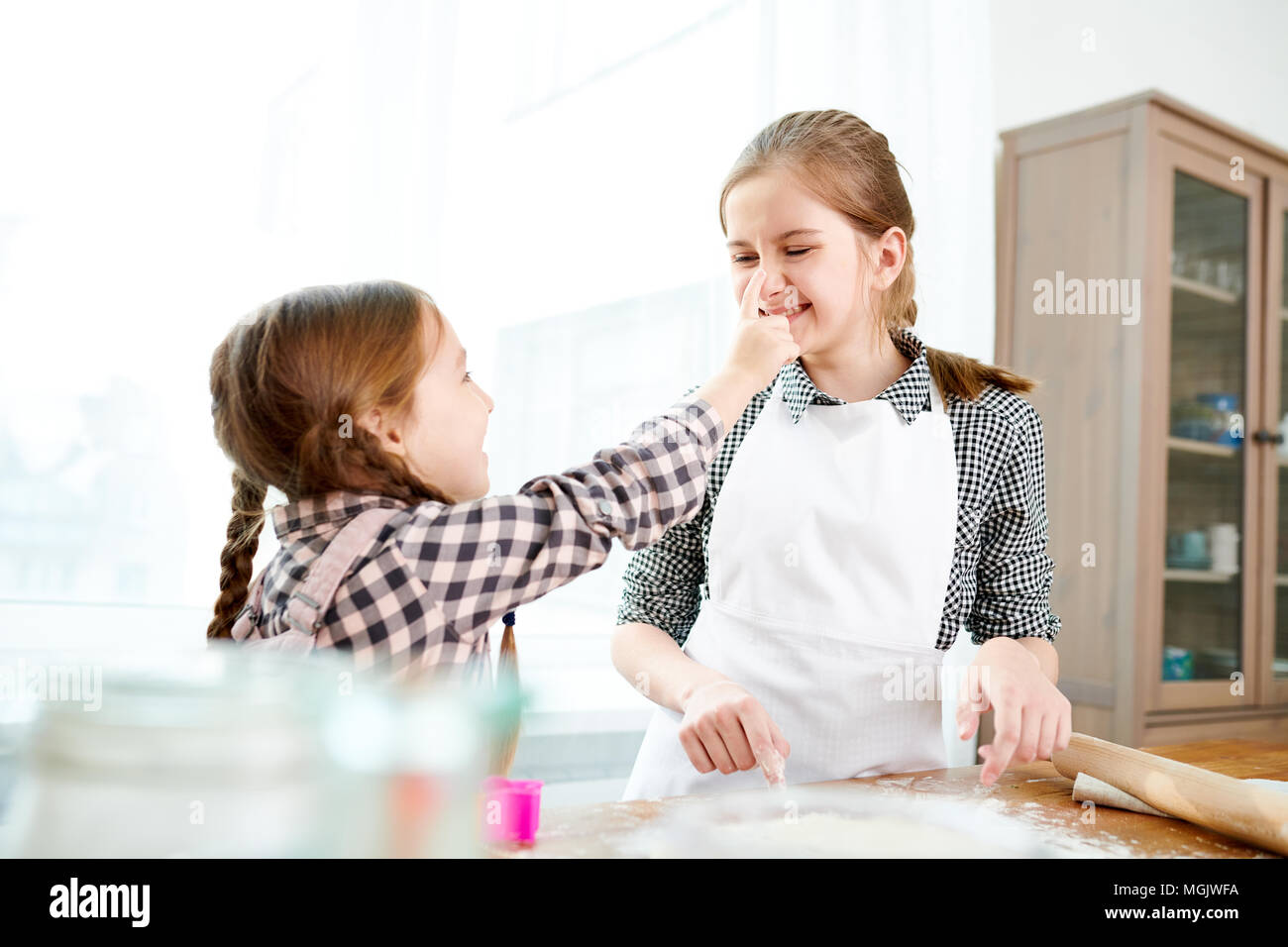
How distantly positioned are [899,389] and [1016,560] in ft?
0.77

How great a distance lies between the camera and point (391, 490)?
2.41ft

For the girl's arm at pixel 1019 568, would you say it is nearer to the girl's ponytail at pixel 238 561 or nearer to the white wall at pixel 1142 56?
the girl's ponytail at pixel 238 561

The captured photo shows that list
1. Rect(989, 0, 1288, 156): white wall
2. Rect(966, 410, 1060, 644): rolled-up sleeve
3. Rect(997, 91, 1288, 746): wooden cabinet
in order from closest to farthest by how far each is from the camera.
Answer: Rect(966, 410, 1060, 644): rolled-up sleeve < Rect(997, 91, 1288, 746): wooden cabinet < Rect(989, 0, 1288, 156): white wall

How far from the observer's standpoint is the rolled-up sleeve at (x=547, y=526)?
665mm

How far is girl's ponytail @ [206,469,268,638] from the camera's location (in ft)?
2.58

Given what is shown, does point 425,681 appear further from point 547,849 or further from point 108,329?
point 108,329

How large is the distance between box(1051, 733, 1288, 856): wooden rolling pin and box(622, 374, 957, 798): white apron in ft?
0.69

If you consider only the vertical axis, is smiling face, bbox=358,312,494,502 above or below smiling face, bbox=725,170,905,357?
below

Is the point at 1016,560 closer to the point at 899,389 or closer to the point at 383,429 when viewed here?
the point at 899,389

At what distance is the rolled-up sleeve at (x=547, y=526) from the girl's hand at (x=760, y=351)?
0.14 metres

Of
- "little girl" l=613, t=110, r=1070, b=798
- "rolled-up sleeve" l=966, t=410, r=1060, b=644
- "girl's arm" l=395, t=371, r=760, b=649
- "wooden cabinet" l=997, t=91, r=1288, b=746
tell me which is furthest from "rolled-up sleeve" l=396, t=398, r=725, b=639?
"wooden cabinet" l=997, t=91, r=1288, b=746

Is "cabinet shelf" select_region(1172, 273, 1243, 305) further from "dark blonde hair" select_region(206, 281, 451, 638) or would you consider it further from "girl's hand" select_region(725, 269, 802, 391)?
"dark blonde hair" select_region(206, 281, 451, 638)
